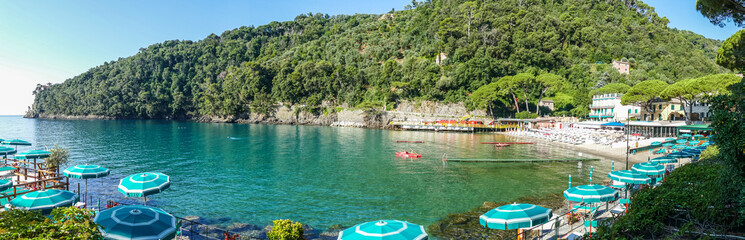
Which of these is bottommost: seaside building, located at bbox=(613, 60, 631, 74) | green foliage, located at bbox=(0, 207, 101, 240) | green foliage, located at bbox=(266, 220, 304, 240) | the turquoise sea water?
the turquoise sea water

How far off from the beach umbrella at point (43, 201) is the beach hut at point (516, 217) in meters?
15.9

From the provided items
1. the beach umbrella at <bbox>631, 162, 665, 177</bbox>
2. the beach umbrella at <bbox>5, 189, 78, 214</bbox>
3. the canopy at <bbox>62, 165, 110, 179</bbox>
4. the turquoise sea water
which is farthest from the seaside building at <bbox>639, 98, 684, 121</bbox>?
the beach umbrella at <bbox>5, 189, 78, 214</bbox>

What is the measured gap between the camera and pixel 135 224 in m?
10.3

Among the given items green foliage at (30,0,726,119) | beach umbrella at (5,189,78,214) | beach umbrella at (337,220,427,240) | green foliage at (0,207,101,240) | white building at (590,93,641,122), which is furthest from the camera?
green foliage at (30,0,726,119)

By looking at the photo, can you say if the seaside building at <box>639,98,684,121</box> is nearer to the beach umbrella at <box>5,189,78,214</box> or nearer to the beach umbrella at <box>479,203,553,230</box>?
the beach umbrella at <box>479,203,553,230</box>

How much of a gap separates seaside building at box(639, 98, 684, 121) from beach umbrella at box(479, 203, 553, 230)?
69.5 metres

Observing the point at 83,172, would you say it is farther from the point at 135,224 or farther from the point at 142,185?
the point at 135,224

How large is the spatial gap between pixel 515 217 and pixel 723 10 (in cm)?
1184

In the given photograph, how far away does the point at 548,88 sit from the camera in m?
85.1

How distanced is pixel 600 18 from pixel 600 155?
107756mm

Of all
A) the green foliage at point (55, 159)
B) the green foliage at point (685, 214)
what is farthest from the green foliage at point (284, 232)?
the green foliage at point (55, 159)

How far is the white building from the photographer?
70.9 metres

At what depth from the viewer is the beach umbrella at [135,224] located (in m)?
10.0

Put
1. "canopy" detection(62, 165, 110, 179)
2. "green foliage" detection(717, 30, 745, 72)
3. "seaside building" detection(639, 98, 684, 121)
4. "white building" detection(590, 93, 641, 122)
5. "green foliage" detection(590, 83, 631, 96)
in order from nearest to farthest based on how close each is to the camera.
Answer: "canopy" detection(62, 165, 110, 179)
"green foliage" detection(717, 30, 745, 72)
"seaside building" detection(639, 98, 684, 121)
"white building" detection(590, 93, 641, 122)
"green foliage" detection(590, 83, 631, 96)
